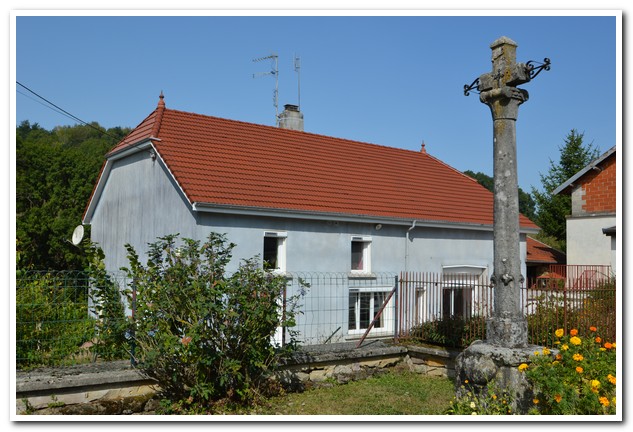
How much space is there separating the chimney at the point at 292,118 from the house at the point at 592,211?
10.5m

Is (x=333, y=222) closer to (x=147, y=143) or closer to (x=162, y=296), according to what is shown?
(x=147, y=143)

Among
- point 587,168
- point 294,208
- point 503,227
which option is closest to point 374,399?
point 503,227

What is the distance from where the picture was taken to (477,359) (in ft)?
24.8

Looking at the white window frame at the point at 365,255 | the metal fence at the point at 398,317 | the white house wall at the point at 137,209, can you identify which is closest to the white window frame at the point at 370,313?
the white window frame at the point at 365,255

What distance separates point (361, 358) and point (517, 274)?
3.58m

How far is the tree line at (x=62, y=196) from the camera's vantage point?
33.3 metres

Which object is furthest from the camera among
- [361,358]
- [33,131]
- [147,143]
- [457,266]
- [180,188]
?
[33,131]

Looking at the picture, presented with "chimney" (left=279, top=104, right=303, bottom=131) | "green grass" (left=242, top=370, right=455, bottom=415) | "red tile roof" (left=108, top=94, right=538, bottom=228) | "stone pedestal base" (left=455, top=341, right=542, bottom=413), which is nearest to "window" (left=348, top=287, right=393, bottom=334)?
"red tile roof" (left=108, top=94, right=538, bottom=228)

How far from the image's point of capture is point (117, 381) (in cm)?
773

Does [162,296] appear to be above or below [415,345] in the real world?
above

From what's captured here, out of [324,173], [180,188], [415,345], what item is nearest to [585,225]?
[324,173]

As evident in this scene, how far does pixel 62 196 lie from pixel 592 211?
30.5m

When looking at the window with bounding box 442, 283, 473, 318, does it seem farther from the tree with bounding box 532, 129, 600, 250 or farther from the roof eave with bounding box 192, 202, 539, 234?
the tree with bounding box 532, 129, 600, 250

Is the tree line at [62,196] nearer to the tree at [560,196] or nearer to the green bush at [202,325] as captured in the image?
the tree at [560,196]
